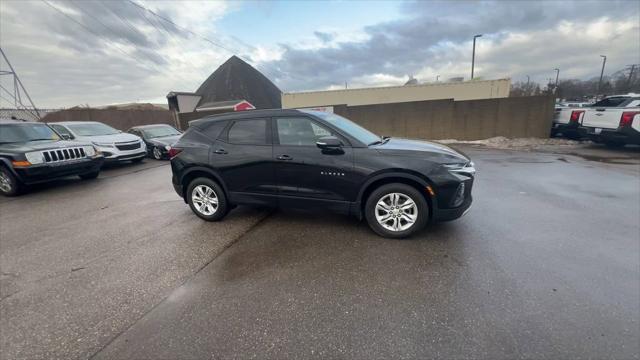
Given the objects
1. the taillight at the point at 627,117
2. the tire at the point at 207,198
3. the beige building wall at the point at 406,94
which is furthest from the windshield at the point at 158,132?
the beige building wall at the point at 406,94

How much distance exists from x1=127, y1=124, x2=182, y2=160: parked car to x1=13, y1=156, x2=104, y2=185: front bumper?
13.1ft

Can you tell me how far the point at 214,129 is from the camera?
431 centimetres

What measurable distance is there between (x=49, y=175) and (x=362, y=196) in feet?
24.5

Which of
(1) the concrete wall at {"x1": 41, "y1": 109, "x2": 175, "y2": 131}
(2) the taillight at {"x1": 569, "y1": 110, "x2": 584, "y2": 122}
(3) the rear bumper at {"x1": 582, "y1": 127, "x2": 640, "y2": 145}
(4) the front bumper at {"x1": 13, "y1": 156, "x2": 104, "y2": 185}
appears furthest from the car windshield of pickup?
(2) the taillight at {"x1": 569, "y1": 110, "x2": 584, "y2": 122}

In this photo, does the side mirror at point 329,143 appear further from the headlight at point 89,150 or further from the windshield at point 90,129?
the windshield at point 90,129

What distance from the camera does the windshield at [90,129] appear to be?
9.70 m

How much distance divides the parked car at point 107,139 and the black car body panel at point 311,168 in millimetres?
6890

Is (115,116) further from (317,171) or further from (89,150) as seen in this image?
(317,171)

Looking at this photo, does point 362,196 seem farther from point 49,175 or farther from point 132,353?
point 49,175

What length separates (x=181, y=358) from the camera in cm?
197

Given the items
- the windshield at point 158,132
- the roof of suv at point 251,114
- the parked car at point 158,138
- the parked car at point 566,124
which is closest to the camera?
the roof of suv at point 251,114

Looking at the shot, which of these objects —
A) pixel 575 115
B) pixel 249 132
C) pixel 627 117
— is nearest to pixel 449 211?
pixel 249 132

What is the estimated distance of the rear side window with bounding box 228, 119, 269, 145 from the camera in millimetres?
4020

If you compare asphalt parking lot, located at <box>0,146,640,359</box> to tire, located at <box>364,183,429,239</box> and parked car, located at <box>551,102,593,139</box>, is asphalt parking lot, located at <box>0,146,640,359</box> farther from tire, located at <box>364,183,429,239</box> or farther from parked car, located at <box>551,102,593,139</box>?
parked car, located at <box>551,102,593,139</box>
